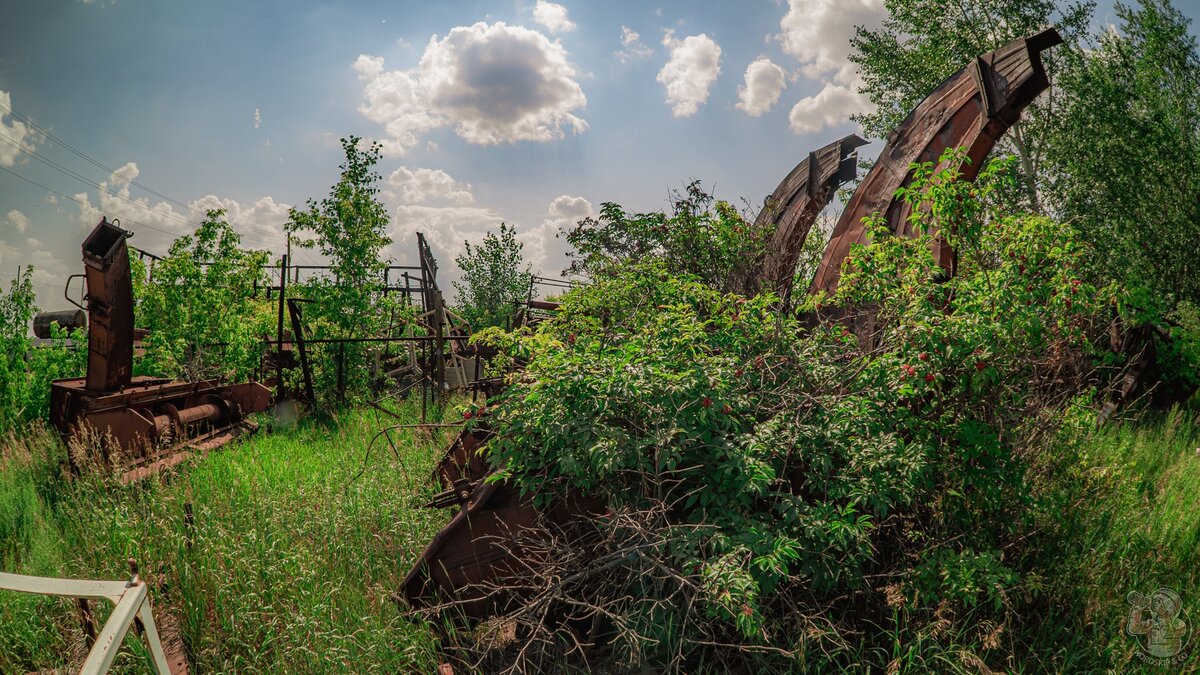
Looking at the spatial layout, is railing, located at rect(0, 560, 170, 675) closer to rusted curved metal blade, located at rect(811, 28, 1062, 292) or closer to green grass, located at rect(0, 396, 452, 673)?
green grass, located at rect(0, 396, 452, 673)

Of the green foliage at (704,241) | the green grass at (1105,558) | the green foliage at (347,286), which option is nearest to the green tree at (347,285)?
the green foliage at (347,286)

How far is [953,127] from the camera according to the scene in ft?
20.4

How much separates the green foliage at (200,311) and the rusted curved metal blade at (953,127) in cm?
1001

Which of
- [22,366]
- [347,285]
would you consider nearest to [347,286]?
[347,285]

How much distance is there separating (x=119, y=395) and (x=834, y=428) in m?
7.93

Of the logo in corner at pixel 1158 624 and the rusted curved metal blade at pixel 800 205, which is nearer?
the logo in corner at pixel 1158 624

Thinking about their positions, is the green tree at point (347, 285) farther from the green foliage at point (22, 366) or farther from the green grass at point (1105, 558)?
the green grass at point (1105, 558)

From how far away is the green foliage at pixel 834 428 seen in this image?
3521 millimetres

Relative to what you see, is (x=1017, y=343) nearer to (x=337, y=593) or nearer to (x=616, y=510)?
(x=616, y=510)

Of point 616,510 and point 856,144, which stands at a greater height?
point 856,144

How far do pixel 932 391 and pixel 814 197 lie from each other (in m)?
4.57

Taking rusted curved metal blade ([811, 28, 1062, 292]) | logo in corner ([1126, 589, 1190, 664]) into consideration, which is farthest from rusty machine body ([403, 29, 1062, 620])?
logo in corner ([1126, 589, 1190, 664])

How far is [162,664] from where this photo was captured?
2648 millimetres

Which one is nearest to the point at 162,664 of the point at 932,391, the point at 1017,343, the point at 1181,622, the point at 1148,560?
the point at 932,391
